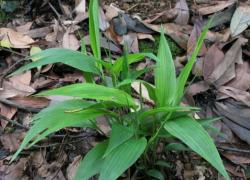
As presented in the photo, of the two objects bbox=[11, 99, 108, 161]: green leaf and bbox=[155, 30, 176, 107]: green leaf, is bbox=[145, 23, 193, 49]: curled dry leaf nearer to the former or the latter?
bbox=[155, 30, 176, 107]: green leaf

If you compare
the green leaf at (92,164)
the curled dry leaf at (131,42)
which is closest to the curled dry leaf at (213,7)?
the curled dry leaf at (131,42)

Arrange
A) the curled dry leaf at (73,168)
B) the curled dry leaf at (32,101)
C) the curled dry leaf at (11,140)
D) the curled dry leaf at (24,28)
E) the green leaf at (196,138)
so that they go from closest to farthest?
the green leaf at (196,138) → the curled dry leaf at (73,168) → the curled dry leaf at (11,140) → the curled dry leaf at (32,101) → the curled dry leaf at (24,28)

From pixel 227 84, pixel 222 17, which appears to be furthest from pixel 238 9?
pixel 227 84

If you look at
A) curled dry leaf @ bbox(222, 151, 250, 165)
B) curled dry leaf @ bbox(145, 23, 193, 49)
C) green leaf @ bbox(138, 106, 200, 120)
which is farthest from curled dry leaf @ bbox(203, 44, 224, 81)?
green leaf @ bbox(138, 106, 200, 120)

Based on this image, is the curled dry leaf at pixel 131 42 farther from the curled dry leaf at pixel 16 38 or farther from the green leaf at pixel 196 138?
the green leaf at pixel 196 138

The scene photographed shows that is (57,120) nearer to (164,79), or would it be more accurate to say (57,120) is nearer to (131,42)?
(164,79)

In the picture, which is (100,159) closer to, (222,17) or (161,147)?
(161,147)

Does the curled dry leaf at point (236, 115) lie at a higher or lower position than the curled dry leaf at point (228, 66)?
lower
